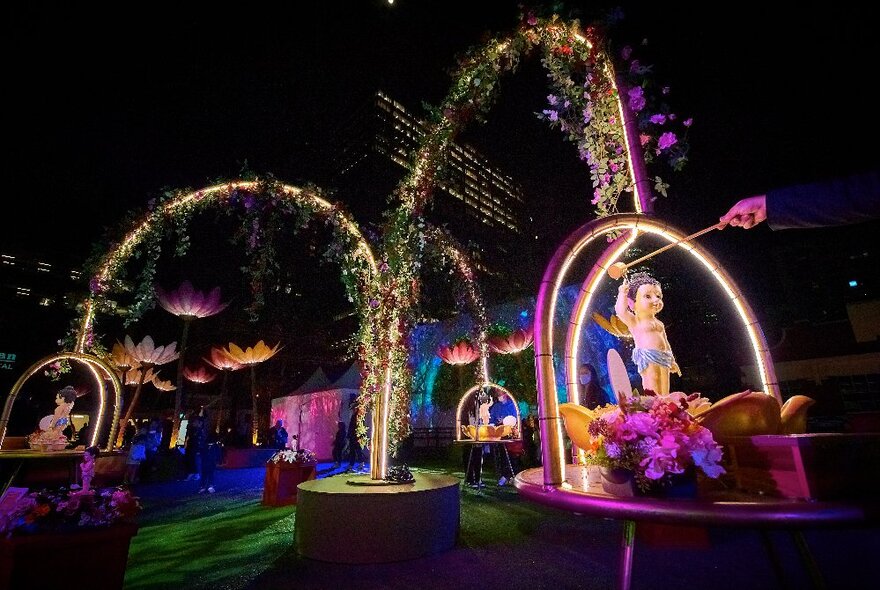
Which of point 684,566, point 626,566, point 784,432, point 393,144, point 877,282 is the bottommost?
point 684,566

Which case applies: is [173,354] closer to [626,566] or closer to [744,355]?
[626,566]

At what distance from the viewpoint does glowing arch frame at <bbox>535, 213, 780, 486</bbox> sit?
2066mm

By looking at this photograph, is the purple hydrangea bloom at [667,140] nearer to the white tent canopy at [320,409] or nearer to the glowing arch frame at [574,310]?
the glowing arch frame at [574,310]

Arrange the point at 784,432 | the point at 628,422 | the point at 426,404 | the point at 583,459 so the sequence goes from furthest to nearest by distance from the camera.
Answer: the point at 426,404 → the point at 583,459 → the point at 784,432 → the point at 628,422

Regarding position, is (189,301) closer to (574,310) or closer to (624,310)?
(574,310)

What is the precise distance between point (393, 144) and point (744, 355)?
1119cm

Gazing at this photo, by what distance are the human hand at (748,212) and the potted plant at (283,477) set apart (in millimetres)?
7898

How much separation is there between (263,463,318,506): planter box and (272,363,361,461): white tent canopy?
27.0ft

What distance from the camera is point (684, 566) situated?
4.04m

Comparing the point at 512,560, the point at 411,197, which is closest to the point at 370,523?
the point at 512,560

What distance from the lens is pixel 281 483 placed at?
7.88 metres

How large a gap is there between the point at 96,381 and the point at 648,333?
828 centimetres

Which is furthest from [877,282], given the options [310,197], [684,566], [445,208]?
[310,197]

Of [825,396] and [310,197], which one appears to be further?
[825,396]
